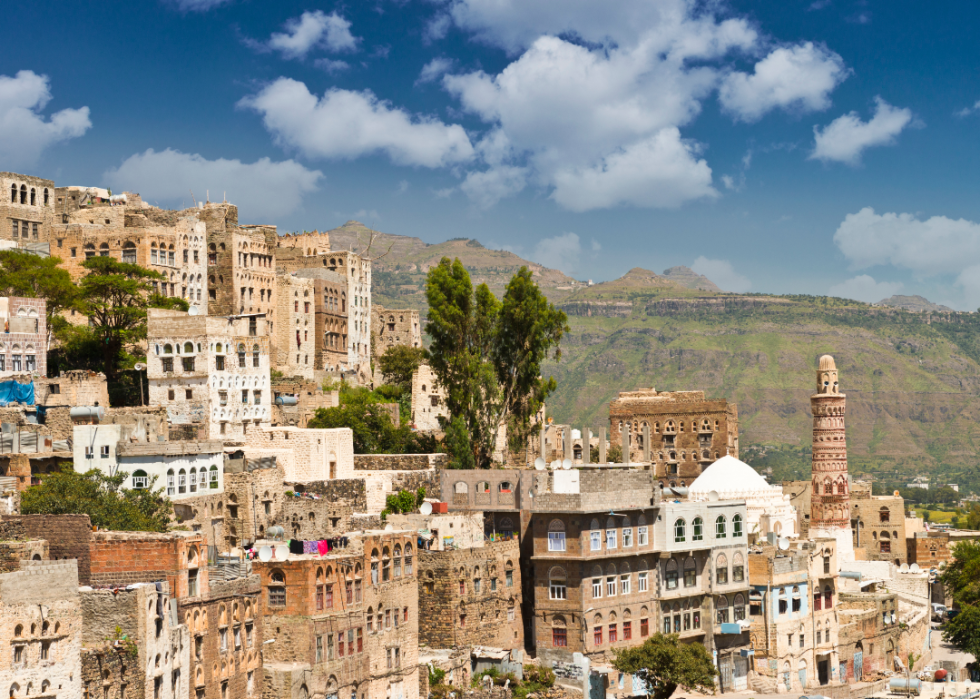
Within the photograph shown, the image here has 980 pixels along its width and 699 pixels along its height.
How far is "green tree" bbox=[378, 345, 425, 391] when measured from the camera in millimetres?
109812

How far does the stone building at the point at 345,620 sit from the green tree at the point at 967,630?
4361cm

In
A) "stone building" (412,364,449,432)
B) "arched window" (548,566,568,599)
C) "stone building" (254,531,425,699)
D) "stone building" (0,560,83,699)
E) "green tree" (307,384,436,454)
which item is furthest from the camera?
"stone building" (412,364,449,432)

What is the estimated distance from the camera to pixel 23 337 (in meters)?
77.8

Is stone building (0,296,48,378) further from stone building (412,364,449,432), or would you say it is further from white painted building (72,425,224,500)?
stone building (412,364,449,432)

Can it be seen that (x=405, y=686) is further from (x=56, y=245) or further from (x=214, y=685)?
(x=56, y=245)

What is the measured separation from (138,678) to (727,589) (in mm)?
41598

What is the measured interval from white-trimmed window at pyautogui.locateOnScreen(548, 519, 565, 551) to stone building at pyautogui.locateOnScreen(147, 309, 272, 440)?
18036mm

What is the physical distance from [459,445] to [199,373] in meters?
15.7

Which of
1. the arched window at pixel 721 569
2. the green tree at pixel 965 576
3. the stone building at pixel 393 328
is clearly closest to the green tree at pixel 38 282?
the stone building at pixel 393 328

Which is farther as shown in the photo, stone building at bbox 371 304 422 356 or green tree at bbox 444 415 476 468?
stone building at bbox 371 304 422 356

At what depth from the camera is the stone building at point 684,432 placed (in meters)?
130

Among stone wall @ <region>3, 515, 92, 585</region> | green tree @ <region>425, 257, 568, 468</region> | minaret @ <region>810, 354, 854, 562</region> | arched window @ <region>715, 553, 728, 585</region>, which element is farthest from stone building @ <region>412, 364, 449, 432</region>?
stone wall @ <region>3, 515, 92, 585</region>

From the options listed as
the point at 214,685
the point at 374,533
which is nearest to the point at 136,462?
the point at 374,533

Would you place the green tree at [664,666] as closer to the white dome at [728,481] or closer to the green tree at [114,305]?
the white dome at [728,481]
